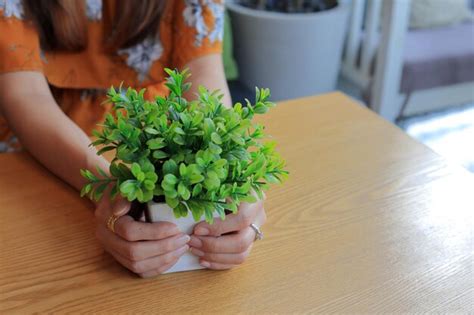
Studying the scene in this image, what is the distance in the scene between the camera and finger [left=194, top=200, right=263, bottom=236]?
0.64m

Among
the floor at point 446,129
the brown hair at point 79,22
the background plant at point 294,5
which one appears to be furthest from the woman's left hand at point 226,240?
the background plant at point 294,5

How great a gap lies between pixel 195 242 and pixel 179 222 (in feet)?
0.11

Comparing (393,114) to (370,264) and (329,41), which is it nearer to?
(329,41)

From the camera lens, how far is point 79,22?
40.3 inches

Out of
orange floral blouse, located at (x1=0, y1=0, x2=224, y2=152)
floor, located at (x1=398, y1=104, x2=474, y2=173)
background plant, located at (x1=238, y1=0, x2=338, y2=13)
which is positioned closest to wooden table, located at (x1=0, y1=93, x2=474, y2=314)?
orange floral blouse, located at (x1=0, y1=0, x2=224, y2=152)

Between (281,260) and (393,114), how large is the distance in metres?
1.78

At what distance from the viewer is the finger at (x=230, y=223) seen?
2.11 feet

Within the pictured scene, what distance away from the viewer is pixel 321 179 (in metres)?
0.84

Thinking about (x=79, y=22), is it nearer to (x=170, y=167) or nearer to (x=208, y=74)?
(x=208, y=74)

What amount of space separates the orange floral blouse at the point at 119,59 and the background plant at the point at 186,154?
47 centimetres

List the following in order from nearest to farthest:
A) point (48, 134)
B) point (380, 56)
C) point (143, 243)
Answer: point (143, 243)
point (48, 134)
point (380, 56)

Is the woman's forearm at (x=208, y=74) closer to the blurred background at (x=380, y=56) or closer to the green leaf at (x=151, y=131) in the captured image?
the green leaf at (x=151, y=131)

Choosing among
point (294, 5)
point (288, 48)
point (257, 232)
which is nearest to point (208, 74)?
point (257, 232)

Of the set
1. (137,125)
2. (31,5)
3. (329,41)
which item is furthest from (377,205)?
(329,41)
